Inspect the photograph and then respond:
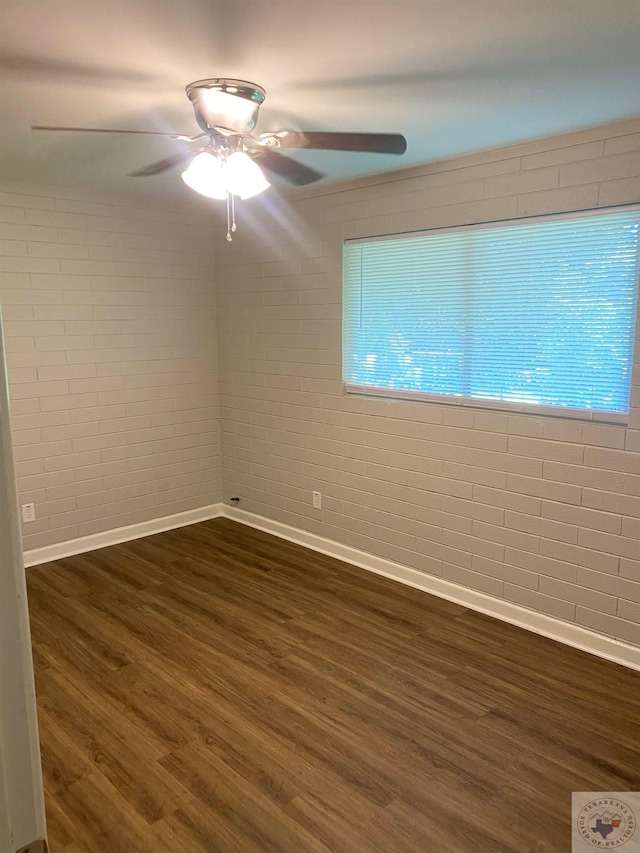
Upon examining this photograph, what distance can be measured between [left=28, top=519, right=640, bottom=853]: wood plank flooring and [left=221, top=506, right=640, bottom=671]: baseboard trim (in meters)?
0.07

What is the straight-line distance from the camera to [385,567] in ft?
13.5

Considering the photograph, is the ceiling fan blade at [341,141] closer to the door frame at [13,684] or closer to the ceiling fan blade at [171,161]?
the ceiling fan blade at [171,161]

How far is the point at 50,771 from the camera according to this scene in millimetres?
2330

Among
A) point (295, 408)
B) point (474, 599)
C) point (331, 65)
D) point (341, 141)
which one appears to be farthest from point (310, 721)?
point (331, 65)

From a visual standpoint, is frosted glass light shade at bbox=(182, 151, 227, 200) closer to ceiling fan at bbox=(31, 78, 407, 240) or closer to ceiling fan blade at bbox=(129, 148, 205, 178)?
ceiling fan at bbox=(31, 78, 407, 240)

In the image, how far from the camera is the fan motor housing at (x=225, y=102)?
7.20ft

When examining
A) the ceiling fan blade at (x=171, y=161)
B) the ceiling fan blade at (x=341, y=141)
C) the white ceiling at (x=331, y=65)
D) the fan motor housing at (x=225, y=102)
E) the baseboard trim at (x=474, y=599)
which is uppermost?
the white ceiling at (x=331, y=65)

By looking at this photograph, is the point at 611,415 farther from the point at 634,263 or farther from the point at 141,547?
the point at 141,547

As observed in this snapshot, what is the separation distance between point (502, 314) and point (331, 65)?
5.42ft

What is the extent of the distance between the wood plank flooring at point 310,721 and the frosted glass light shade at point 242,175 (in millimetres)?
2163

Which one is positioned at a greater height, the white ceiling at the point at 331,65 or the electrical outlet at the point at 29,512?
the white ceiling at the point at 331,65

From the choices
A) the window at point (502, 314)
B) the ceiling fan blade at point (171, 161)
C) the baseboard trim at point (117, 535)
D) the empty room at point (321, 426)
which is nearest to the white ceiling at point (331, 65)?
the empty room at point (321, 426)

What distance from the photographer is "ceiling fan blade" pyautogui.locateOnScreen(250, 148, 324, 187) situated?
95.8 inches

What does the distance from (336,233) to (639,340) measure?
2.05 m
